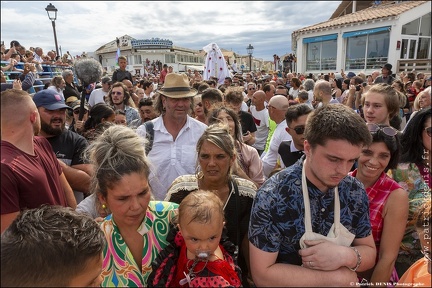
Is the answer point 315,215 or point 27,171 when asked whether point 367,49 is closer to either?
point 315,215


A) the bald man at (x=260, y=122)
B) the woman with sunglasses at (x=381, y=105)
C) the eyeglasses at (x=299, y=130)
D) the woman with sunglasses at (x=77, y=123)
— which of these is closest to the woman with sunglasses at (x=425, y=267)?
the eyeglasses at (x=299, y=130)

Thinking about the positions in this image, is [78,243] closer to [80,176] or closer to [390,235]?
[390,235]

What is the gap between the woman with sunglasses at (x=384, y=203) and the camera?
1.65 meters

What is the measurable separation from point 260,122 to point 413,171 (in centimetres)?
361

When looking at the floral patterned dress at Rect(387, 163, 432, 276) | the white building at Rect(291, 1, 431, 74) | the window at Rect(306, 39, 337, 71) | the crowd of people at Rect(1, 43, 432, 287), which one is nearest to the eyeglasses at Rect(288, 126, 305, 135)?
the crowd of people at Rect(1, 43, 432, 287)

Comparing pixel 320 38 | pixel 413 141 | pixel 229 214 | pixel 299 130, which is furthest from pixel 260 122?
pixel 320 38

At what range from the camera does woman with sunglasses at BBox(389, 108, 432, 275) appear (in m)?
1.76

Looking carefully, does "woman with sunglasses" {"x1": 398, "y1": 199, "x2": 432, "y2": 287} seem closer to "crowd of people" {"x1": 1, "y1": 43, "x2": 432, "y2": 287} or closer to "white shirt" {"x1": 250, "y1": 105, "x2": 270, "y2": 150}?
"crowd of people" {"x1": 1, "y1": 43, "x2": 432, "y2": 287}

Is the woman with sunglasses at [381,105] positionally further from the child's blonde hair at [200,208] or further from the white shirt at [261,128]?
the white shirt at [261,128]

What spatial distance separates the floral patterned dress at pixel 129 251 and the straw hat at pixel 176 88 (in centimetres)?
168

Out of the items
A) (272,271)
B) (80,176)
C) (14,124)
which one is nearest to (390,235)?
(272,271)

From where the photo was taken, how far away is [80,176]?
266 centimetres

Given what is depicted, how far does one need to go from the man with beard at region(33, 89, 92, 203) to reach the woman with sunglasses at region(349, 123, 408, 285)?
2310mm

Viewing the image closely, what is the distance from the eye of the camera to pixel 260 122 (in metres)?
5.47
